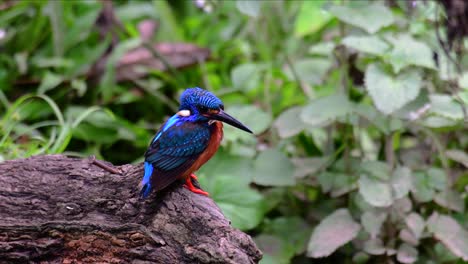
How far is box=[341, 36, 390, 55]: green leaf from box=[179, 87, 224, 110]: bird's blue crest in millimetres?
1216

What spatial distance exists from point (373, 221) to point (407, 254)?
0.26 metres

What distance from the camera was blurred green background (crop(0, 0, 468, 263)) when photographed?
411 cm

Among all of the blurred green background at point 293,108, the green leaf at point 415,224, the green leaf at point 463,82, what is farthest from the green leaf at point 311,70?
the green leaf at point 415,224

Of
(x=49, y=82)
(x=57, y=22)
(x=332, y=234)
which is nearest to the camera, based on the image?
(x=332, y=234)

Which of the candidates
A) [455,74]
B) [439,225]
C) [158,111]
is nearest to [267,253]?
Result: [439,225]

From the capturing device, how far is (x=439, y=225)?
4090 mm

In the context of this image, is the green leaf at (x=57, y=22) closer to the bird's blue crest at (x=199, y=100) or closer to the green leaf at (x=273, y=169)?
the green leaf at (x=273, y=169)

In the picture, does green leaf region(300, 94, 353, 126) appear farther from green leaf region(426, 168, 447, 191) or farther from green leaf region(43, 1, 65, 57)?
green leaf region(43, 1, 65, 57)

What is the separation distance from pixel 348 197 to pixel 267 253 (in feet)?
2.12

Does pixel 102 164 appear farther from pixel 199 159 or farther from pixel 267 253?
pixel 267 253

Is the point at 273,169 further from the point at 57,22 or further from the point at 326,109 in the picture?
the point at 57,22

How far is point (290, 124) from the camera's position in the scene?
176 inches

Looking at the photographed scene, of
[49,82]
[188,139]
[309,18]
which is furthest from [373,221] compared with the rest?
[49,82]

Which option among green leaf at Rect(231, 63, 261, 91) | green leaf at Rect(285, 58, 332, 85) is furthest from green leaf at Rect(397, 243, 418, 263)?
green leaf at Rect(231, 63, 261, 91)
